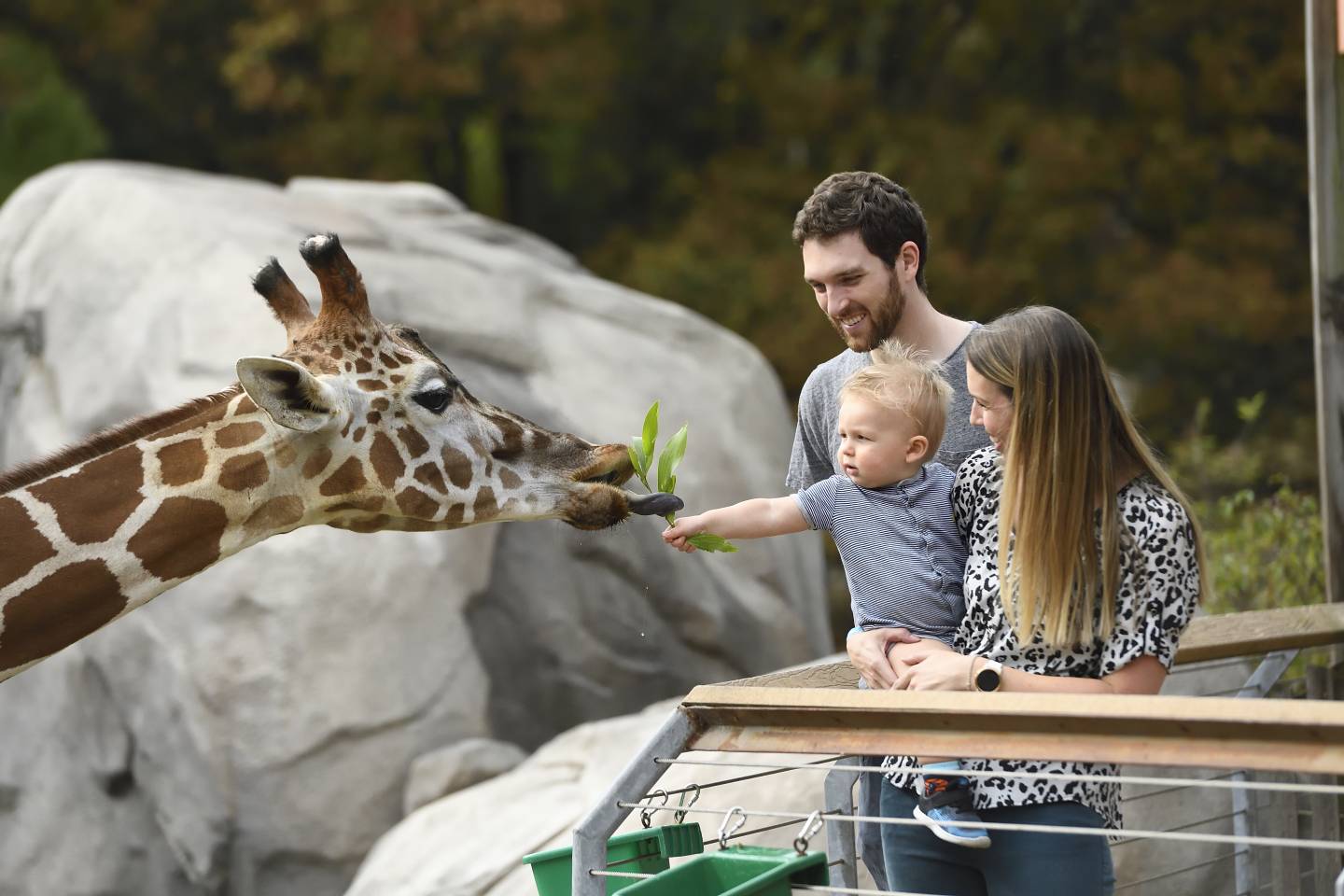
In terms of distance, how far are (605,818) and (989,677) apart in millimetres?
605

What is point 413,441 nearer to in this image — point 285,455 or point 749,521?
point 285,455

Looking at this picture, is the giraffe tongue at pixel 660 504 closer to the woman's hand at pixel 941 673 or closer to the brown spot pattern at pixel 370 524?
the brown spot pattern at pixel 370 524

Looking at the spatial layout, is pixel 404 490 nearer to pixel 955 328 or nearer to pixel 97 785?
pixel 955 328

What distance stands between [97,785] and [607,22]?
7879mm

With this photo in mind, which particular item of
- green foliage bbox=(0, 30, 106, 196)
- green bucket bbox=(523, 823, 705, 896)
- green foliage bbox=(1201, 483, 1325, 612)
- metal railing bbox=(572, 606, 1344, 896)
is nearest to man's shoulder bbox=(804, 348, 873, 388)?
metal railing bbox=(572, 606, 1344, 896)

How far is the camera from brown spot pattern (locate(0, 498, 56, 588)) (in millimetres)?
3119

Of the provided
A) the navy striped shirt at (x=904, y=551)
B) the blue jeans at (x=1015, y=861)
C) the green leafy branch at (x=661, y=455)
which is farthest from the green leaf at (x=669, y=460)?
the blue jeans at (x=1015, y=861)

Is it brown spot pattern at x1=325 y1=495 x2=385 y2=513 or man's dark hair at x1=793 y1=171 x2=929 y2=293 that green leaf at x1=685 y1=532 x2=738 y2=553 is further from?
brown spot pattern at x1=325 y1=495 x2=385 y2=513

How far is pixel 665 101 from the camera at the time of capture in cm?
1312

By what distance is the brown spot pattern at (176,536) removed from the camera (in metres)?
3.18

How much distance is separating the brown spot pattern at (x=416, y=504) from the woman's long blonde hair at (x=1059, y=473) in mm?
1431

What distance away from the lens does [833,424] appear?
304 centimetres

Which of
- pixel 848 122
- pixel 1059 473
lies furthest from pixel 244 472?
pixel 848 122

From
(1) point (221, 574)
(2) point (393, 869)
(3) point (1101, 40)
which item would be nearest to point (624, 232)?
(3) point (1101, 40)
